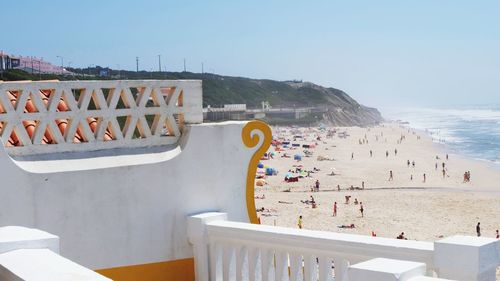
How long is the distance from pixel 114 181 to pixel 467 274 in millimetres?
2964

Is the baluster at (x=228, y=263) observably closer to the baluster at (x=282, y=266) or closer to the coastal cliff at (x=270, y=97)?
the baluster at (x=282, y=266)

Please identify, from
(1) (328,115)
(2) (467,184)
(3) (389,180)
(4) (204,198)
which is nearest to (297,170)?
(3) (389,180)

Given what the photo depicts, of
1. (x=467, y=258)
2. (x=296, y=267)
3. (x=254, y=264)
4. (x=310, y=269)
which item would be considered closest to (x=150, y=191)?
(x=254, y=264)

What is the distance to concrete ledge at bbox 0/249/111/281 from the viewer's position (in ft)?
8.35

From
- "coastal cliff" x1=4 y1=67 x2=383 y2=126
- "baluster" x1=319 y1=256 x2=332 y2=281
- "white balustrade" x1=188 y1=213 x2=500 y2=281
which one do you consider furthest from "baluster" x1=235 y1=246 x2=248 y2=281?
"coastal cliff" x1=4 y1=67 x2=383 y2=126

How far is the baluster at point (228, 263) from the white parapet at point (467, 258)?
2.05 meters

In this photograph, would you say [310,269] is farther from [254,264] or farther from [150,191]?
[150,191]

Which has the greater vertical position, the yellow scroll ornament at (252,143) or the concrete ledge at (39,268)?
the yellow scroll ornament at (252,143)

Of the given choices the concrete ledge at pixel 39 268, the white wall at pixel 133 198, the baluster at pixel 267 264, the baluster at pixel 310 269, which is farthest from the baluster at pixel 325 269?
the concrete ledge at pixel 39 268

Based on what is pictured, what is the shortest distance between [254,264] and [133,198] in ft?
3.93

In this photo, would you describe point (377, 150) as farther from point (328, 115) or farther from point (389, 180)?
point (328, 115)

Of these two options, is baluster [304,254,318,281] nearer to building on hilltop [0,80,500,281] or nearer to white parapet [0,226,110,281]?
building on hilltop [0,80,500,281]

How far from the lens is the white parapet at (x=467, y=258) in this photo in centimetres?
372

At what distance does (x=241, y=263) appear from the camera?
542 cm
